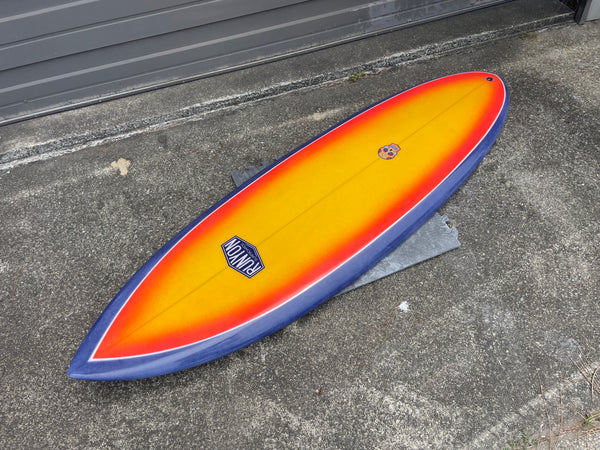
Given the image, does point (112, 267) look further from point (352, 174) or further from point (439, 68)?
point (439, 68)

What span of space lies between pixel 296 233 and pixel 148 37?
6.99 ft

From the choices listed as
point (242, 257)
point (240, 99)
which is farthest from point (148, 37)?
point (242, 257)

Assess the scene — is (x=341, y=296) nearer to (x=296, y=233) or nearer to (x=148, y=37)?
(x=296, y=233)

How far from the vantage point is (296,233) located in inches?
97.0

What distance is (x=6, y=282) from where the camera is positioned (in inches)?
104

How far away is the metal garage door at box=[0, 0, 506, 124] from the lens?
3.09 meters

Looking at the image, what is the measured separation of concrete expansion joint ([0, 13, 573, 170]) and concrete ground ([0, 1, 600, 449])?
17 millimetres

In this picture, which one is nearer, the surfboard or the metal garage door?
the surfboard

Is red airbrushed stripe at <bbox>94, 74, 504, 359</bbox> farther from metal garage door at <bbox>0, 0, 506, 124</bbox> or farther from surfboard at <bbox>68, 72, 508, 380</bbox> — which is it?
metal garage door at <bbox>0, 0, 506, 124</bbox>

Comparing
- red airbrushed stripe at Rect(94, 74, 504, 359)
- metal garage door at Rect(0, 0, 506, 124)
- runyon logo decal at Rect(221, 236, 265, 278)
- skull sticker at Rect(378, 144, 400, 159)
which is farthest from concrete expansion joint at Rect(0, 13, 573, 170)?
runyon logo decal at Rect(221, 236, 265, 278)

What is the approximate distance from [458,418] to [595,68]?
3.05 meters

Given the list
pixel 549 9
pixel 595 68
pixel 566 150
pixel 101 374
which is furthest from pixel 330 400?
pixel 549 9

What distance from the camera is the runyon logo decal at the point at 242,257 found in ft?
7.69

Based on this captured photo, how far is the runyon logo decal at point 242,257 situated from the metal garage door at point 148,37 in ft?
6.38
